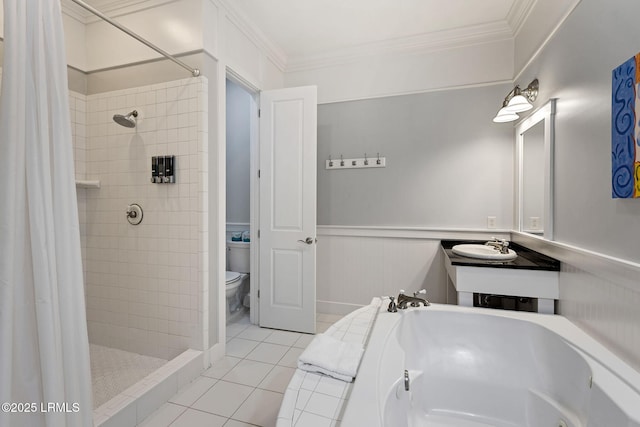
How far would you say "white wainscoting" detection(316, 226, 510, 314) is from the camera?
268 centimetres

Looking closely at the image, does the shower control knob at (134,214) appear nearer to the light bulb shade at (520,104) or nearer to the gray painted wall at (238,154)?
the gray painted wall at (238,154)

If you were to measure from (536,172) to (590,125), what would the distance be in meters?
0.69

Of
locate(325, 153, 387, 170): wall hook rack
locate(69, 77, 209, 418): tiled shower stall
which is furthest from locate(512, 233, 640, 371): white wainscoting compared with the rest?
locate(69, 77, 209, 418): tiled shower stall

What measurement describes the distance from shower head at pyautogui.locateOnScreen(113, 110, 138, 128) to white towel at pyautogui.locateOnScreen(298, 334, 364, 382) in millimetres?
1889

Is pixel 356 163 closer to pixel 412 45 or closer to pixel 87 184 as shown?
pixel 412 45

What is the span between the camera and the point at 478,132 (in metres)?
2.55

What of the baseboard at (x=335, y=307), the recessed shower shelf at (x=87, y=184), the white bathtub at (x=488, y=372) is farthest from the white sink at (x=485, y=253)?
the recessed shower shelf at (x=87, y=184)

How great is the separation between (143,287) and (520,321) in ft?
7.94

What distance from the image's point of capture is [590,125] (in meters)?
1.33

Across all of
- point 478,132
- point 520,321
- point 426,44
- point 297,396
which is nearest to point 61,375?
point 297,396

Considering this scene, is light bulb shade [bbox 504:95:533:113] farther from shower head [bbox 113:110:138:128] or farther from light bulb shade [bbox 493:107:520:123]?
shower head [bbox 113:110:138:128]

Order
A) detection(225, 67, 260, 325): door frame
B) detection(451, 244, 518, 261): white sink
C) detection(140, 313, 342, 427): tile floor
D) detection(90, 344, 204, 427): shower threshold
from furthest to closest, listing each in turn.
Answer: detection(225, 67, 260, 325): door frame → detection(451, 244, 518, 261): white sink → detection(140, 313, 342, 427): tile floor → detection(90, 344, 204, 427): shower threshold

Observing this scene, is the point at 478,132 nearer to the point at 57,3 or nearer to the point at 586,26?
the point at 586,26

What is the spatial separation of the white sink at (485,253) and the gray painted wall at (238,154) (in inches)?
90.6
